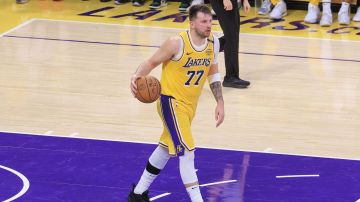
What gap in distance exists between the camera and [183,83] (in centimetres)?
742

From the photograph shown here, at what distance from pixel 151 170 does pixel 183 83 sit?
80cm

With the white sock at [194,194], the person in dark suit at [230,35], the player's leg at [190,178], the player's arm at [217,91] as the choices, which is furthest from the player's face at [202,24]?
the person in dark suit at [230,35]

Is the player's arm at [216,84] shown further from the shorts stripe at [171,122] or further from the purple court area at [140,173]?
the purple court area at [140,173]

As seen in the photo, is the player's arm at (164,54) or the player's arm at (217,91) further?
the player's arm at (217,91)

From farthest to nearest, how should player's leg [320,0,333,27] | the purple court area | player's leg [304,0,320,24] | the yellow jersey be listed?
player's leg [304,0,320,24], player's leg [320,0,333,27], the purple court area, the yellow jersey

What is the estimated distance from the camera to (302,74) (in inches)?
489

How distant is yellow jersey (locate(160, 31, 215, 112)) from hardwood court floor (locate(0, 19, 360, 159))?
2.07 m

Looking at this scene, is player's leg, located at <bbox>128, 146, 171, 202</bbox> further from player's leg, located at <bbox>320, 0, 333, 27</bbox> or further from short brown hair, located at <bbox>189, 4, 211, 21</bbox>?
player's leg, located at <bbox>320, 0, 333, 27</bbox>

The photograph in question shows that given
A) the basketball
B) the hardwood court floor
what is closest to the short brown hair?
the basketball

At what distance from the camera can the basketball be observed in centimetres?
732

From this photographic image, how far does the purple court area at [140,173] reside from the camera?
26.1 ft

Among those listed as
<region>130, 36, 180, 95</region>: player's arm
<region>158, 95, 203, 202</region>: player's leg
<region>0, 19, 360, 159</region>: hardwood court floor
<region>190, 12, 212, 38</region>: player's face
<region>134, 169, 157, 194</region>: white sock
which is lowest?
<region>0, 19, 360, 159</region>: hardwood court floor

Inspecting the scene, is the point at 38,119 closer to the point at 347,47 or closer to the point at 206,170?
the point at 206,170

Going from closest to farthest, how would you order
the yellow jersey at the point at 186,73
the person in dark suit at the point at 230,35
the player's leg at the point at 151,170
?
the yellow jersey at the point at 186,73 → the player's leg at the point at 151,170 → the person in dark suit at the point at 230,35
